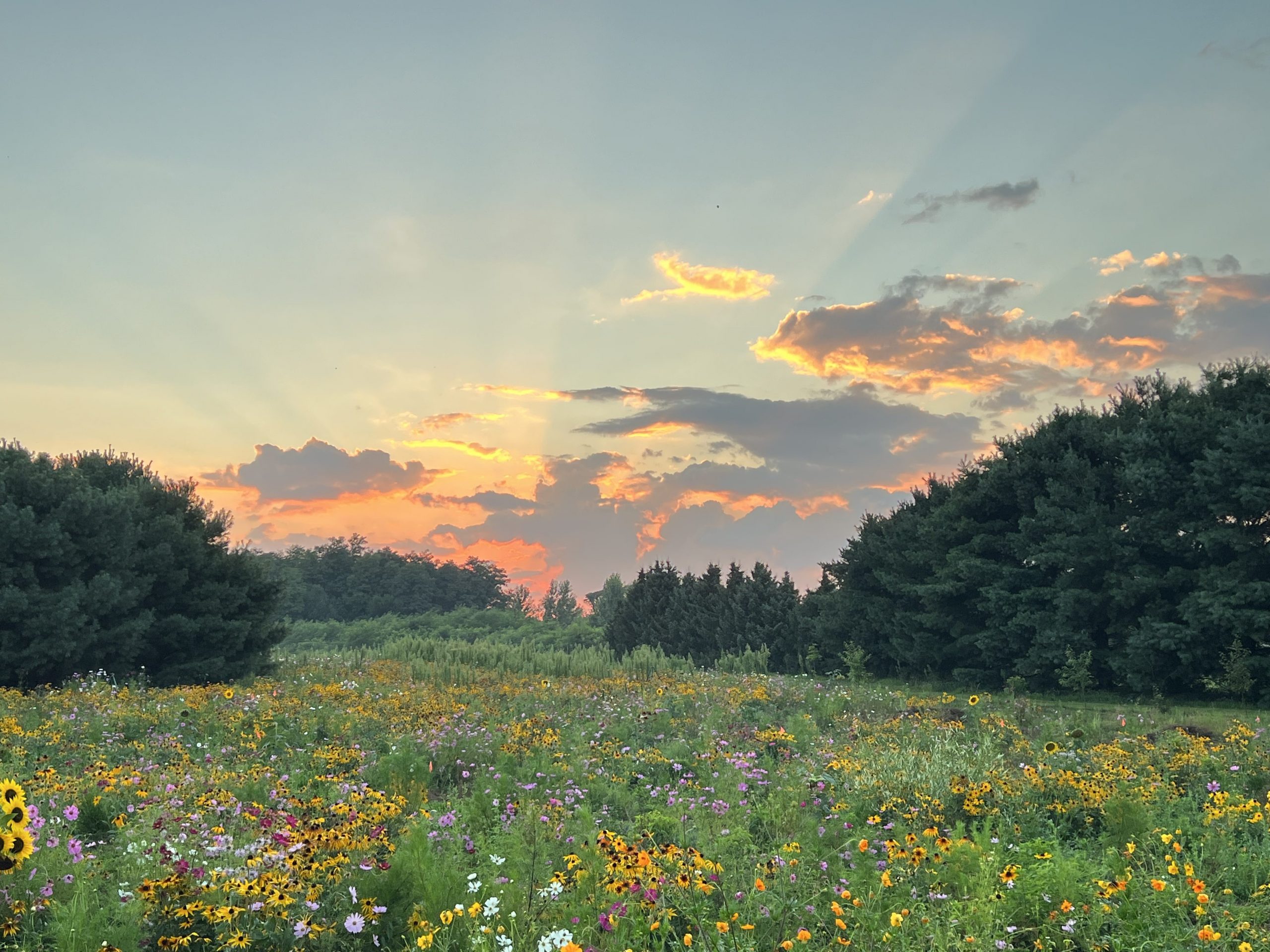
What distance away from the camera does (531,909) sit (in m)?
4.02

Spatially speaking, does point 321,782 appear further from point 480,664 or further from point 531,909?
point 480,664

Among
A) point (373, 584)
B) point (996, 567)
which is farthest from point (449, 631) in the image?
point (996, 567)

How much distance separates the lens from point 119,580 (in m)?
17.2

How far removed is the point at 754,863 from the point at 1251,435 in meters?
15.8

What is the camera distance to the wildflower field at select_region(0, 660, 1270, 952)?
3.86 meters

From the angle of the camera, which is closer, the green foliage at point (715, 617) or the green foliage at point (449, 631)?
the green foliage at point (715, 617)

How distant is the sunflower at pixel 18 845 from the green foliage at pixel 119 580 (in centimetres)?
1482

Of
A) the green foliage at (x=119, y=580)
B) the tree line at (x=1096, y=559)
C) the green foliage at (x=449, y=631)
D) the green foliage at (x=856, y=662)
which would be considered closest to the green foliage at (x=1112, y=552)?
the tree line at (x=1096, y=559)

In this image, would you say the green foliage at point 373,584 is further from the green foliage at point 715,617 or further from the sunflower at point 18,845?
the sunflower at point 18,845

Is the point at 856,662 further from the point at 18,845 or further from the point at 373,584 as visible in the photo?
the point at 373,584

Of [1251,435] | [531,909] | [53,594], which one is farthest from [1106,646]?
[53,594]

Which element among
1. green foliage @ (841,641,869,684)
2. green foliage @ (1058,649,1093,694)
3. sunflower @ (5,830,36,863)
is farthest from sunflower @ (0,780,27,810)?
green foliage @ (841,641,869,684)

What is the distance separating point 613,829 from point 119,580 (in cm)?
A: 1502

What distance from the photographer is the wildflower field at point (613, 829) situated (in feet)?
12.7
